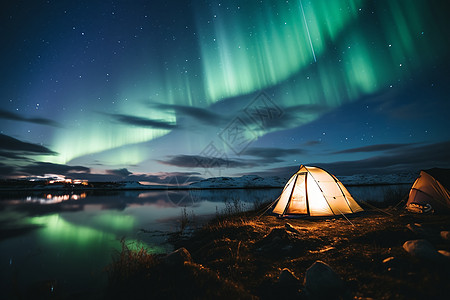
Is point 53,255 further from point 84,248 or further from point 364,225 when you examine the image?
point 364,225

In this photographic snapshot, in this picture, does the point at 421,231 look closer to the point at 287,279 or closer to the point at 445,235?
the point at 445,235

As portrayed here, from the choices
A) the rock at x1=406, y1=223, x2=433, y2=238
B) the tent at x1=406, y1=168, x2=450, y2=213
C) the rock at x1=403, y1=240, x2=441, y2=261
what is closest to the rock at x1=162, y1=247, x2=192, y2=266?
the rock at x1=403, y1=240, x2=441, y2=261

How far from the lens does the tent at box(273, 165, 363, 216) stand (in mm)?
11219

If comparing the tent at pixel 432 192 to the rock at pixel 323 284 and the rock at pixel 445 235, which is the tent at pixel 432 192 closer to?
the rock at pixel 445 235

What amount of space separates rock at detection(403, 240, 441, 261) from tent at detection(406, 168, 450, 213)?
8954mm

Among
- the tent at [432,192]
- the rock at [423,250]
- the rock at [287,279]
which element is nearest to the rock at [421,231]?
the rock at [423,250]

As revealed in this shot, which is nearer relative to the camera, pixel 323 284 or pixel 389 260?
pixel 323 284

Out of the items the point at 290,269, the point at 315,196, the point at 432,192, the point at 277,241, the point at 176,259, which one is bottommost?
the point at 290,269

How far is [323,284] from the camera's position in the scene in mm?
4129

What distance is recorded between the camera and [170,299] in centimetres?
437

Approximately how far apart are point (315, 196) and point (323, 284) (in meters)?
7.94

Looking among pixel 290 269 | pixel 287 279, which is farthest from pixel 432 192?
pixel 287 279

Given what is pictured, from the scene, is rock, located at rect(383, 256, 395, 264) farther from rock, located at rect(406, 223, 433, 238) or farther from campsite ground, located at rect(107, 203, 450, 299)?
rock, located at rect(406, 223, 433, 238)

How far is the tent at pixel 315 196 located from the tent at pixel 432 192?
137 inches
